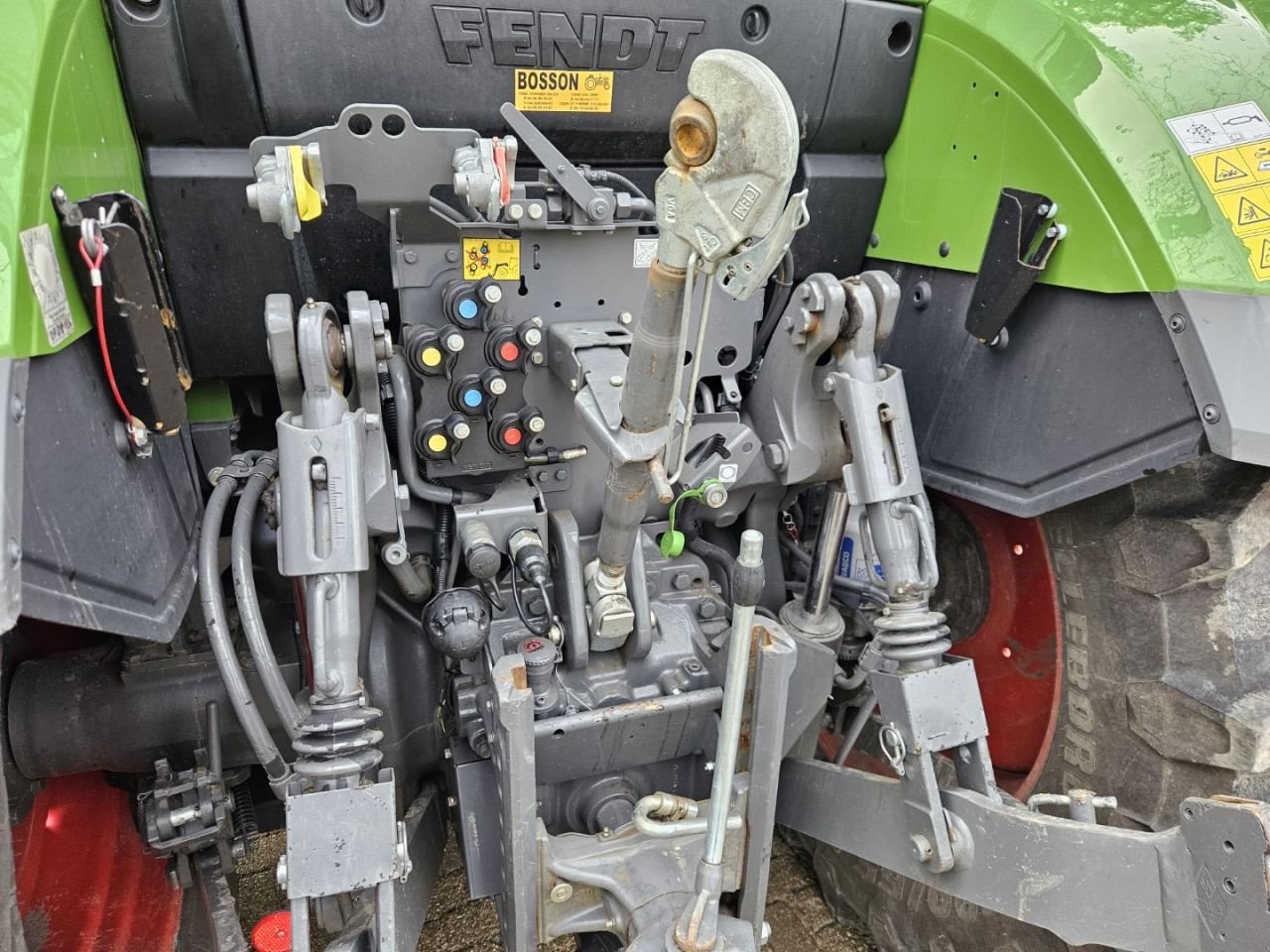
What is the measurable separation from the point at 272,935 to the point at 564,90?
173cm

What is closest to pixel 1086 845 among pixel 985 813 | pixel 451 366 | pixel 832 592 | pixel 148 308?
pixel 985 813

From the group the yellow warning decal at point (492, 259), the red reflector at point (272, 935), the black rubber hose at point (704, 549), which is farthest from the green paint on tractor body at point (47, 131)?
the red reflector at point (272, 935)

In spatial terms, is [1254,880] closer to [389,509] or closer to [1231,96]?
[1231,96]

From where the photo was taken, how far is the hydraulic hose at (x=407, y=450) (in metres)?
1.53

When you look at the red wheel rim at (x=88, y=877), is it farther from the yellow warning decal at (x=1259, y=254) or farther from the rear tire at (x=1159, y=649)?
the yellow warning decal at (x=1259, y=254)

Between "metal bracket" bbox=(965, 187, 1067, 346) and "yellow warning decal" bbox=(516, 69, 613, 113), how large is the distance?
74 centimetres

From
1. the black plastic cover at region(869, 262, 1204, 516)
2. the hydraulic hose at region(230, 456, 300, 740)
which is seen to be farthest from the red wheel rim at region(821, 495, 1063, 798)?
the hydraulic hose at region(230, 456, 300, 740)

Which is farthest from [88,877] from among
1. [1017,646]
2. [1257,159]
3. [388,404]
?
[1257,159]

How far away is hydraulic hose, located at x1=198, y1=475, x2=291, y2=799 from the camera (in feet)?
4.40

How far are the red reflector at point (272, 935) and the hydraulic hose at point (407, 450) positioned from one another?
894 mm

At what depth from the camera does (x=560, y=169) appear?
57.0 inches

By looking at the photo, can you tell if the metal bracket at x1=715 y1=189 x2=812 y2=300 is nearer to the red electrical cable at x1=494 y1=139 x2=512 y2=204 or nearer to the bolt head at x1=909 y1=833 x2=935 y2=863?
the red electrical cable at x1=494 y1=139 x2=512 y2=204

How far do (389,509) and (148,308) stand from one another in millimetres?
449

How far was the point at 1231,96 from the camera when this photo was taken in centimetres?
131
